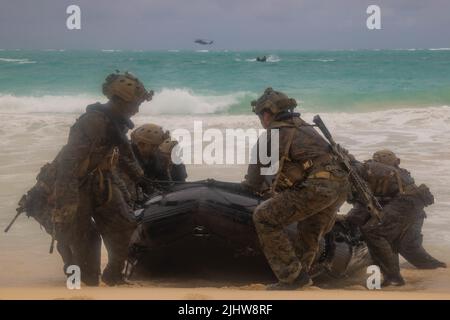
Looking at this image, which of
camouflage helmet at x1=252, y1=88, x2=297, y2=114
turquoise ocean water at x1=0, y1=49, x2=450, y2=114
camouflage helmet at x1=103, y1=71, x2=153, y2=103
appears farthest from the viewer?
turquoise ocean water at x1=0, y1=49, x2=450, y2=114

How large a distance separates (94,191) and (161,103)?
86.8 ft

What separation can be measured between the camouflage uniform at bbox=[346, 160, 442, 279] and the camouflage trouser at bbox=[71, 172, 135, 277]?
2.32 m

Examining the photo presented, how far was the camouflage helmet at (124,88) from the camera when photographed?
545 centimetres

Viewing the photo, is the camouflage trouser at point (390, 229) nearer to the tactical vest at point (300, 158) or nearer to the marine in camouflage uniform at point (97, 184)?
the tactical vest at point (300, 158)

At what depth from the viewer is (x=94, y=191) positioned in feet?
18.0

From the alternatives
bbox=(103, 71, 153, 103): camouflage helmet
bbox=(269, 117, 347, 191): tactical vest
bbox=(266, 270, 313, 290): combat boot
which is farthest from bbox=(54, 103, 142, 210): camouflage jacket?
bbox=(266, 270, 313, 290): combat boot

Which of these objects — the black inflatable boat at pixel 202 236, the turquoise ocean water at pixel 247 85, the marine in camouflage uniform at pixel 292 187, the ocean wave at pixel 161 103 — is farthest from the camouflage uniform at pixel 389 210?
the turquoise ocean water at pixel 247 85

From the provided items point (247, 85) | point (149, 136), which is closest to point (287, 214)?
point (149, 136)

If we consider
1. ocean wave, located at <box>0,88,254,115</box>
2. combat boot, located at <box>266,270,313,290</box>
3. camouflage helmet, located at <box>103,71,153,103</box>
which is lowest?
ocean wave, located at <box>0,88,254,115</box>

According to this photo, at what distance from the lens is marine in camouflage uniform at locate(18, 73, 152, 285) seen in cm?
522

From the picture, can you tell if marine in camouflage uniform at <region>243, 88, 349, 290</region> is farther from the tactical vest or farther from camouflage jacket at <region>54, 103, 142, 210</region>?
camouflage jacket at <region>54, 103, 142, 210</region>

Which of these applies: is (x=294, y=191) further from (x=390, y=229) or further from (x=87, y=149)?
(x=390, y=229)

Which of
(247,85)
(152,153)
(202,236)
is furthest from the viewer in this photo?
(247,85)

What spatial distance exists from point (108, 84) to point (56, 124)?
16.8 metres
